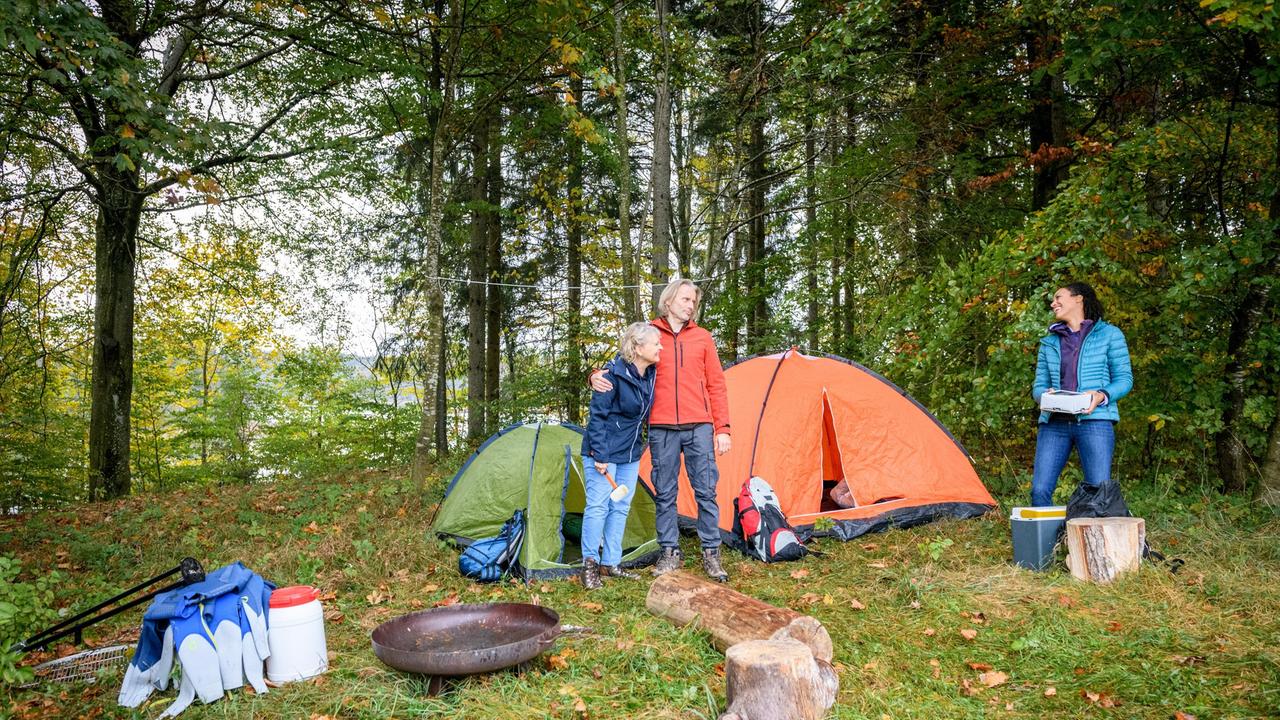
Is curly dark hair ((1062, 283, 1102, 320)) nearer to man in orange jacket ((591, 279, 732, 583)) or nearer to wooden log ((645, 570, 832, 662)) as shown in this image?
man in orange jacket ((591, 279, 732, 583))

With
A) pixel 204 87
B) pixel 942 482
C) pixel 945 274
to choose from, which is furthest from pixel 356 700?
pixel 204 87

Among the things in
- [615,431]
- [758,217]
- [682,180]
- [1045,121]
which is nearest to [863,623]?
[615,431]

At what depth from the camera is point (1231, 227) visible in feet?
21.1

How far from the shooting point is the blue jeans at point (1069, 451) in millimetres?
4223

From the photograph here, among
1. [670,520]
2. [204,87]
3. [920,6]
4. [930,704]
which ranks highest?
[920,6]

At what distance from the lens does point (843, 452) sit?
18.7 ft

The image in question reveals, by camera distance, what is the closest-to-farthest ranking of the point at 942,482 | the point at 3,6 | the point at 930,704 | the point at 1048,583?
1. the point at 930,704
2. the point at 3,6
3. the point at 1048,583
4. the point at 942,482

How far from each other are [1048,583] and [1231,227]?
15.5 feet

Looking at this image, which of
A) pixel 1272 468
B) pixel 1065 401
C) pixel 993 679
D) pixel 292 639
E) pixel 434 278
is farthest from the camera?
pixel 434 278

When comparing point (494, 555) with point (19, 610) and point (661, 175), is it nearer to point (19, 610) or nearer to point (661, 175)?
point (19, 610)

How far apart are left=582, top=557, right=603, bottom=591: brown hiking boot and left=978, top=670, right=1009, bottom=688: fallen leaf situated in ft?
7.16

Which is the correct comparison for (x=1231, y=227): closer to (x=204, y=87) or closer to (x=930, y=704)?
(x=930, y=704)

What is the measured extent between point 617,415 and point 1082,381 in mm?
2829

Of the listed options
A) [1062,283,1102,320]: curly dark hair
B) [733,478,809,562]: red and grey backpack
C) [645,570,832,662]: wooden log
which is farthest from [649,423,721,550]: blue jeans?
[1062,283,1102,320]: curly dark hair
